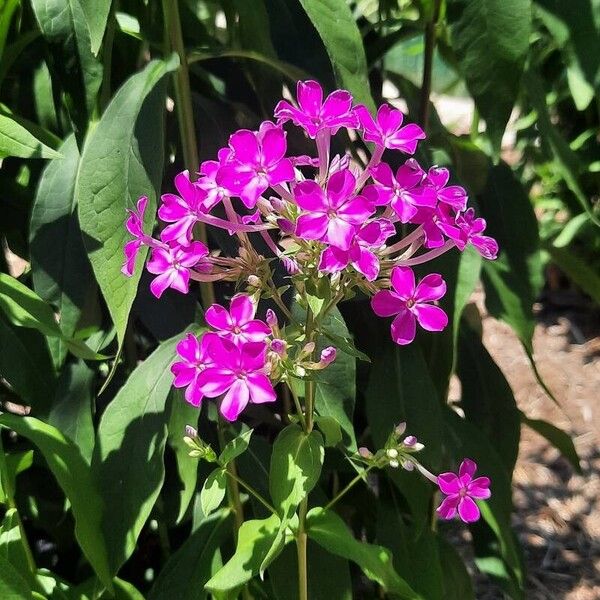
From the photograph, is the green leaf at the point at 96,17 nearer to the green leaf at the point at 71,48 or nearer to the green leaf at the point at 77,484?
the green leaf at the point at 71,48

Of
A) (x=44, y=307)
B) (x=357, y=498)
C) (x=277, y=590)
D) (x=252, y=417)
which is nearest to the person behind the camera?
(x=44, y=307)

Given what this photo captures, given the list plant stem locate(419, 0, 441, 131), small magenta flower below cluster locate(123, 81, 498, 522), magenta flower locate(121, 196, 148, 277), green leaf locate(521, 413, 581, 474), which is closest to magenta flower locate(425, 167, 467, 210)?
small magenta flower below cluster locate(123, 81, 498, 522)

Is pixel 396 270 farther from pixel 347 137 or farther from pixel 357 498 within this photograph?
pixel 357 498

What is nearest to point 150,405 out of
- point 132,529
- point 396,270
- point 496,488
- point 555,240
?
point 132,529

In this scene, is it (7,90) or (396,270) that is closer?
(396,270)

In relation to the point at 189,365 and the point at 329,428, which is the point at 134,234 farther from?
the point at 329,428

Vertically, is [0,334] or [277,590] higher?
[0,334]

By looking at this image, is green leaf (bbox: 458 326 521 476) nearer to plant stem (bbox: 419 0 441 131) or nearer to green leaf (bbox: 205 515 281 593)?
plant stem (bbox: 419 0 441 131)
